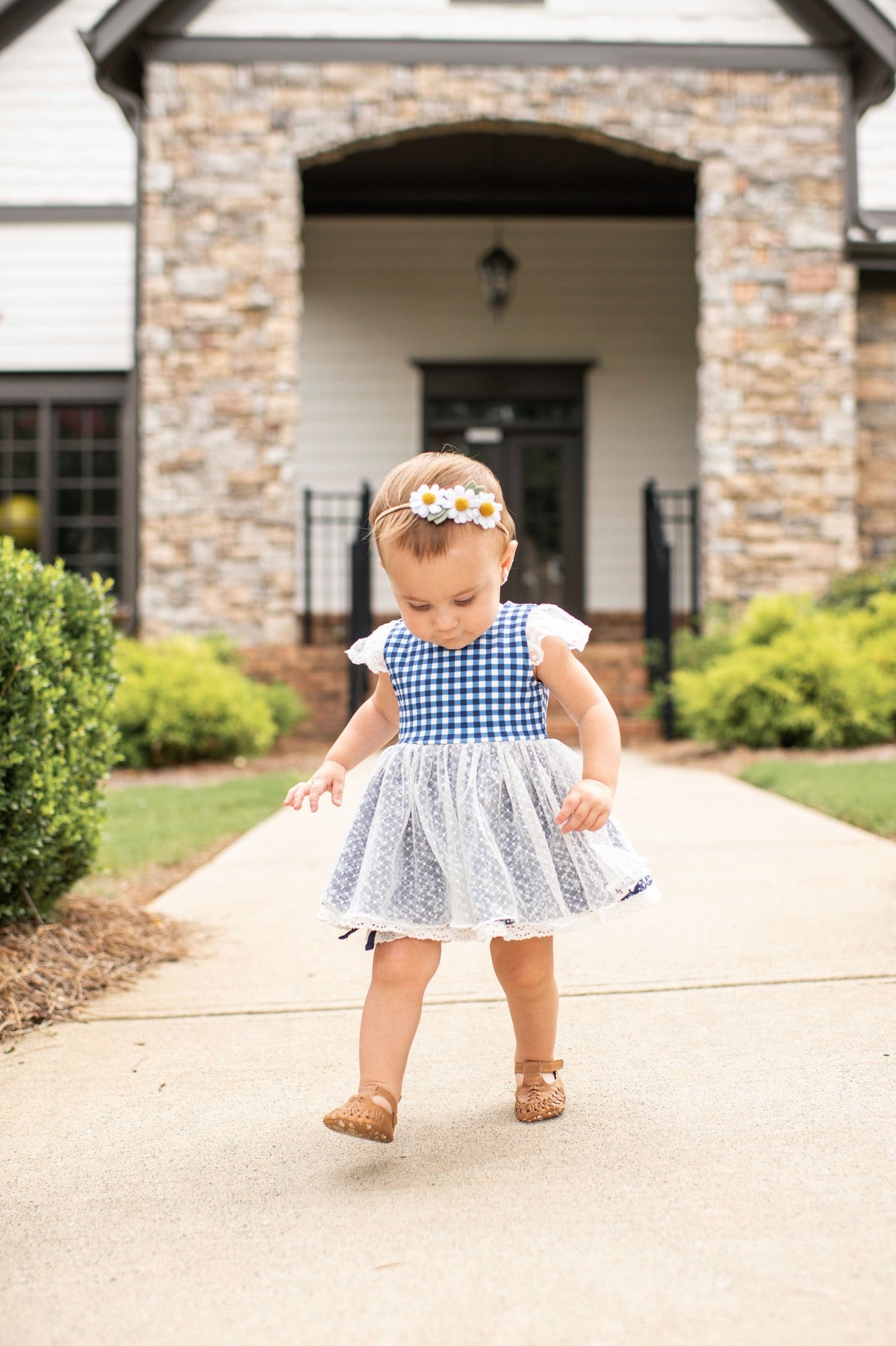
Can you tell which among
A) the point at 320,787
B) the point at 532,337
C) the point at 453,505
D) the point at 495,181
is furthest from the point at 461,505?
the point at 532,337

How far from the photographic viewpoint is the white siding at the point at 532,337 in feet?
43.2

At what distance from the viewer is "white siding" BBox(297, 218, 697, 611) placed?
13156 mm

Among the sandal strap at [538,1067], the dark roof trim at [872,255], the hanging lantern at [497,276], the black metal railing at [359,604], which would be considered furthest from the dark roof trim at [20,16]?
the sandal strap at [538,1067]

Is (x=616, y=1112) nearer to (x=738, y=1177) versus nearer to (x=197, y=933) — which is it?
(x=738, y=1177)

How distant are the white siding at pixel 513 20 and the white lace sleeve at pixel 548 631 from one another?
30.3 ft

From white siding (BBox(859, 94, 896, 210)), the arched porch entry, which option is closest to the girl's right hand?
the arched porch entry

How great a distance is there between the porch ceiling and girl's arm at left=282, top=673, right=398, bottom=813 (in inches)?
376

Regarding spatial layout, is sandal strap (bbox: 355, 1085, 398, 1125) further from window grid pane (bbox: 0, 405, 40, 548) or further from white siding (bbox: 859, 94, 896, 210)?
white siding (bbox: 859, 94, 896, 210)

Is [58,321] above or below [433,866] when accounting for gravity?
above


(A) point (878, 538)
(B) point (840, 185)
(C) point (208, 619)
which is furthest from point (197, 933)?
(B) point (840, 185)

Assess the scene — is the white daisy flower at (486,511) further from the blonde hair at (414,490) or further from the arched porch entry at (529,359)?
the arched porch entry at (529,359)

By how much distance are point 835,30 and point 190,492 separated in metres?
6.60

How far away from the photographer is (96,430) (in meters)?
12.0

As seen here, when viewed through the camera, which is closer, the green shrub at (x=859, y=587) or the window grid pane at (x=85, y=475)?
the green shrub at (x=859, y=587)
